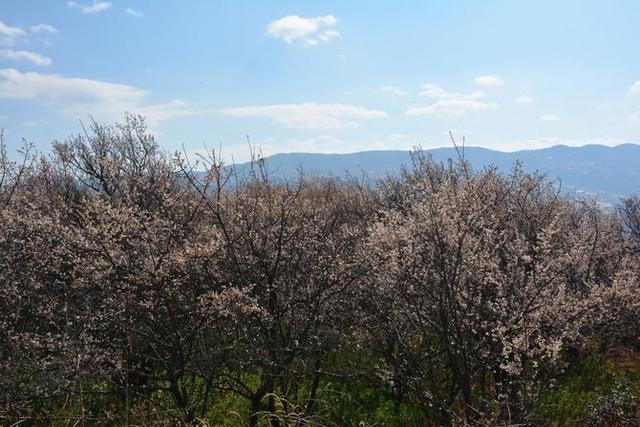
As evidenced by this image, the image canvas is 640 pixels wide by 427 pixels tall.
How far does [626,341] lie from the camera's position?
57.9 feet

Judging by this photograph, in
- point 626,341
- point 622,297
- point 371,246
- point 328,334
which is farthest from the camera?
point 626,341

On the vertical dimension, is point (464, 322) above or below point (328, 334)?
above

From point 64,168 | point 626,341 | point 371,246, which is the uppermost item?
point 64,168

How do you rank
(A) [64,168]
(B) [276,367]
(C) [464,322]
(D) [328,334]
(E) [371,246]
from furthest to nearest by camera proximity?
(A) [64,168] < (D) [328,334] < (E) [371,246] < (B) [276,367] < (C) [464,322]

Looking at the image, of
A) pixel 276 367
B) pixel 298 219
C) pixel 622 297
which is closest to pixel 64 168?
pixel 298 219

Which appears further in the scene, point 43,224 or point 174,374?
point 43,224

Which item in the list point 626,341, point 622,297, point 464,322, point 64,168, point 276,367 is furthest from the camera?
point 64,168

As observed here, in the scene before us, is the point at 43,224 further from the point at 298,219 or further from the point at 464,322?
the point at 464,322

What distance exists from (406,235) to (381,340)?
2660 mm

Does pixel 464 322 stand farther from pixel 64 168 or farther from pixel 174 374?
pixel 64 168

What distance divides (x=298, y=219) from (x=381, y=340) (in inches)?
104

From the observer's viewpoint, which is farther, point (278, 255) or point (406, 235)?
point (278, 255)

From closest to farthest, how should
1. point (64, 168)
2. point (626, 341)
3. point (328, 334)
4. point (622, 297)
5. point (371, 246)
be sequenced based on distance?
point (371, 246) < point (328, 334) < point (622, 297) < point (626, 341) < point (64, 168)

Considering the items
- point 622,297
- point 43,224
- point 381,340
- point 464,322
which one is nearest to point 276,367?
point 381,340
